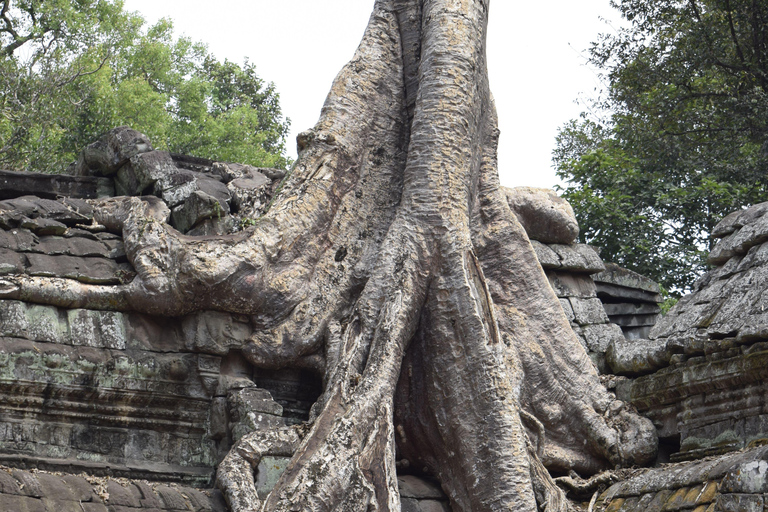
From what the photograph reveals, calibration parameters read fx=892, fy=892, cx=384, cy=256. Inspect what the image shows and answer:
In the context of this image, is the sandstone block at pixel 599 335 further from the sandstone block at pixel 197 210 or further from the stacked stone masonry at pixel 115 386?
the sandstone block at pixel 197 210

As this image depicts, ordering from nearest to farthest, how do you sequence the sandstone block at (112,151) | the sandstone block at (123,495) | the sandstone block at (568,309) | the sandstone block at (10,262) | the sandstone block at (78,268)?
the sandstone block at (123,495)
the sandstone block at (10,262)
the sandstone block at (78,268)
the sandstone block at (112,151)
the sandstone block at (568,309)

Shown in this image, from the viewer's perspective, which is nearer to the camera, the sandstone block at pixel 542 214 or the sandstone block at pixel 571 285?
the sandstone block at pixel 542 214

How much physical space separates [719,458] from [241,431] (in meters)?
2.40

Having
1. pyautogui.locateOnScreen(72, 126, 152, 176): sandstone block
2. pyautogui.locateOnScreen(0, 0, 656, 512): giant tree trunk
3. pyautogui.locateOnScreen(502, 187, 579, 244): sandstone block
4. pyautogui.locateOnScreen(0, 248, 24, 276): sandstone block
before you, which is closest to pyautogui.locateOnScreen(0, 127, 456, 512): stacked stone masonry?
pyautogui.locateOnScreen(0, 248, 24, 276): sandstone block

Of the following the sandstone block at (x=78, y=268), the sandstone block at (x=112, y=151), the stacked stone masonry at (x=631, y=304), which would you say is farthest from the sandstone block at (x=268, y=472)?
the stacked stone masonry at (x=631, y=304)

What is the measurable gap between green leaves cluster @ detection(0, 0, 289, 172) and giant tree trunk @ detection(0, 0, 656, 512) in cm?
849

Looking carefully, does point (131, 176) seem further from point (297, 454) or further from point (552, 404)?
point (552, 404)

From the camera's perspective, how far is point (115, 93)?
17578mm

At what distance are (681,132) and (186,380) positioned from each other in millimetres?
8731

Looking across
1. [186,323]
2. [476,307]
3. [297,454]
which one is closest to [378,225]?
[476,307]

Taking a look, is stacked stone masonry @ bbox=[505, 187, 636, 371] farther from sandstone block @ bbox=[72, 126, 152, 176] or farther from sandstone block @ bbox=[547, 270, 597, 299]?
sandstone block @ bbox=[72, 126, 152, 176]

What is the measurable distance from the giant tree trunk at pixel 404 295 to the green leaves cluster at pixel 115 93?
334 inches

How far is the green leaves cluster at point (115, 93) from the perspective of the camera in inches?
527

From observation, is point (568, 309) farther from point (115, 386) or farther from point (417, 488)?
point (115, 386)
